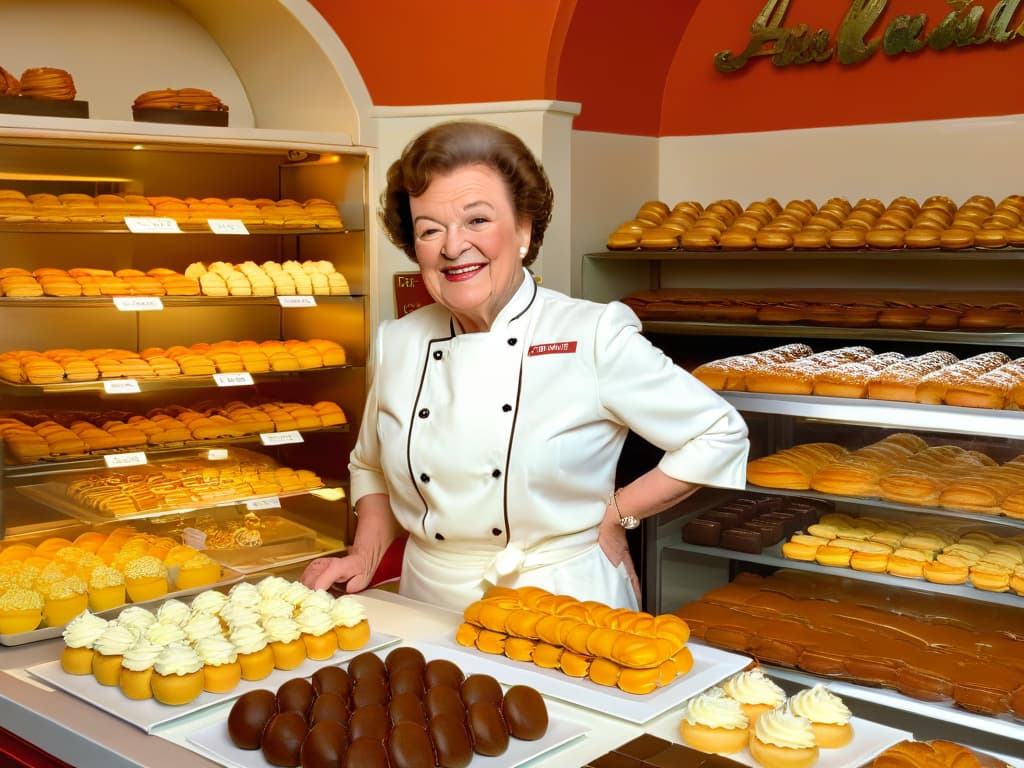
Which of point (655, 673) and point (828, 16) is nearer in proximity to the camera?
point (655, 673)

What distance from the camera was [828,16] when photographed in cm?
436

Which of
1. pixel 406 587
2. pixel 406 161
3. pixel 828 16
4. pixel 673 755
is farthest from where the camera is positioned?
pixel 828 16

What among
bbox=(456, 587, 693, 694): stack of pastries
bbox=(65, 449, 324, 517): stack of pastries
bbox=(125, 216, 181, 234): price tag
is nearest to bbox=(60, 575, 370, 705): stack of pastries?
bbox=(456, 587, 693, 694): stack of pastries

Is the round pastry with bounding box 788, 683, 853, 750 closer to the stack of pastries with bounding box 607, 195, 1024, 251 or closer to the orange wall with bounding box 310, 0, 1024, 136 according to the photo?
the stack of pastries with bounding box 607, 195, 1024, 251

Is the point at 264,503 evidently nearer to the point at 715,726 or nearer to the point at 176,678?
the point at 176,678

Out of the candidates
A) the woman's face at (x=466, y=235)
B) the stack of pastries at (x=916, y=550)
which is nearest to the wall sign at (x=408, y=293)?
the stack of pastries at (x=916, y=550)

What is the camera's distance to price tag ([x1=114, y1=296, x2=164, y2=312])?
13.2 feet

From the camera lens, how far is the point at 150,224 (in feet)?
13.5

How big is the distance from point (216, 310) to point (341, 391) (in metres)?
0.62

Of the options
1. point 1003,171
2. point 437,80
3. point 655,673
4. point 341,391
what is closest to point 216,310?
point 341,391

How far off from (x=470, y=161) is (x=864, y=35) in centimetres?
257

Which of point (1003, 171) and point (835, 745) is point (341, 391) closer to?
point (1003, 171)

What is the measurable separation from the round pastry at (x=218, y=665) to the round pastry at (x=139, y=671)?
2.7 inches

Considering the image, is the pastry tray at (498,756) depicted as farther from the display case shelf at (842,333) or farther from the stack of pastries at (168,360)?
the stack of pastries at (168,360)
